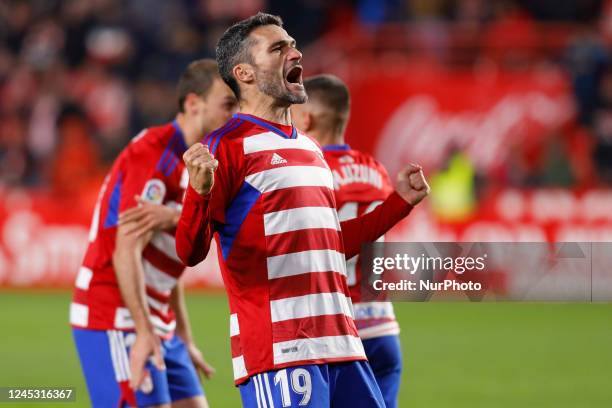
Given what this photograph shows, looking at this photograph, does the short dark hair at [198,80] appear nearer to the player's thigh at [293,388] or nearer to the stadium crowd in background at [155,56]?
the player's thigh at [293,388]

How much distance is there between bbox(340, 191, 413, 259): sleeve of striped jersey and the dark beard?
25.1 inches

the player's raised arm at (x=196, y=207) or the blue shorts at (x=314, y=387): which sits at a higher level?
the player's raised arm at (x=196, y=207)

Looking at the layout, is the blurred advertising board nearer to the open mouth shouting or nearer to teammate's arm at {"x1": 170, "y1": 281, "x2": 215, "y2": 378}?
teammate's arm at {"x1": 170, "y1": 281, "x2": 215, "y2": 378}

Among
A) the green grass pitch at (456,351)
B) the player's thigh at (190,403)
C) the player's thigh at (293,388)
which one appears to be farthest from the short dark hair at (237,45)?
the green grass pitch at (456,351)

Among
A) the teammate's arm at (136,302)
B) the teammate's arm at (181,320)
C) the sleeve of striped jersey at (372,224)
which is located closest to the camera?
the sleeve of striped jersey at (372,224)

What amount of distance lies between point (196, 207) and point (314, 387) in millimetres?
811

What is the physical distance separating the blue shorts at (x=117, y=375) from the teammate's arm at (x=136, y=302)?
10cm

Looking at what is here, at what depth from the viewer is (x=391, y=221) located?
4.87 m

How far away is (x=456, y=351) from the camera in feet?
39.3

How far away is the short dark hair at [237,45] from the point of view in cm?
460

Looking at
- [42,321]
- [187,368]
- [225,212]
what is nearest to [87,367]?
[187,368]

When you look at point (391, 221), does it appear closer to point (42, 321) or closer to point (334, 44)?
point (42, 321)

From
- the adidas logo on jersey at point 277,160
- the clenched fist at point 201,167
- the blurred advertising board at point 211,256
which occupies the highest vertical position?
Result: the blurred advertising board at point 211,256

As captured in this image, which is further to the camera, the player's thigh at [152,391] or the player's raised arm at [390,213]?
the player's thigh at [152,391]
